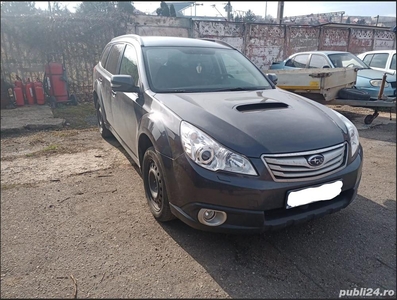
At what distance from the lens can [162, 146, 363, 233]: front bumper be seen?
2.11 metres

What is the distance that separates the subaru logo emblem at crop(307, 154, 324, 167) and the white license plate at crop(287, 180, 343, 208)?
0.18 metres

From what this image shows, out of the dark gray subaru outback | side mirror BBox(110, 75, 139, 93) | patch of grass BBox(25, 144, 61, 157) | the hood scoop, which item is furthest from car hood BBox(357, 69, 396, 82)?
patch of grass BBox(25, 144, 61, 157)

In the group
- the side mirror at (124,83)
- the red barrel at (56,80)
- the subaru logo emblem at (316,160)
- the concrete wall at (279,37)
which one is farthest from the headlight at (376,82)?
the red barrel at (56,80)

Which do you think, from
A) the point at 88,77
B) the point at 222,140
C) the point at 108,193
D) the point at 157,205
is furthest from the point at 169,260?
the point at 88,77

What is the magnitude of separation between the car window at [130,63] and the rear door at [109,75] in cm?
20

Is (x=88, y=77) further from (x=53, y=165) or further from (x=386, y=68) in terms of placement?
(x=386, y=68)

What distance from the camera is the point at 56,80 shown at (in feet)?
27.2

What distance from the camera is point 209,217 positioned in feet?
7.43

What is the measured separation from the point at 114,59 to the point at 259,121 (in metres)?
2.88

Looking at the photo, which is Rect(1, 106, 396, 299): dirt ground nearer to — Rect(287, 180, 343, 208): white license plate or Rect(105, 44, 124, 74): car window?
Rect(287, 180, 343, 208): white license plate

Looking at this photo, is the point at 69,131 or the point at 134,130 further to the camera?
the point at 69,131

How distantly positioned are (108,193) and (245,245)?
1747 mm

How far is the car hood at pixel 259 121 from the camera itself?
2.21 metres

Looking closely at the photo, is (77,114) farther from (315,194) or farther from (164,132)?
(315,194)
